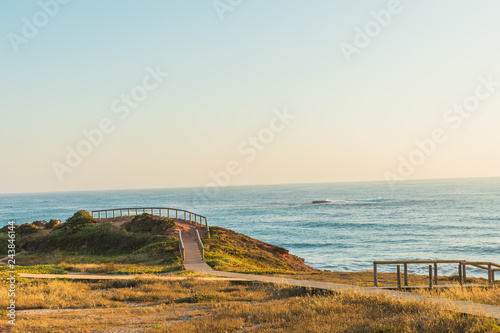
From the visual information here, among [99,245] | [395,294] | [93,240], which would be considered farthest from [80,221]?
[395,294]

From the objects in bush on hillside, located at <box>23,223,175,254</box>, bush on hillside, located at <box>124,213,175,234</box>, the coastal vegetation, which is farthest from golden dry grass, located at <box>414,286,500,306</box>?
bush on hillside, located at <box>124,213,175,234</box>

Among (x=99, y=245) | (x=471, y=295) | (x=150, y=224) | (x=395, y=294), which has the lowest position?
(x=99, y=245)

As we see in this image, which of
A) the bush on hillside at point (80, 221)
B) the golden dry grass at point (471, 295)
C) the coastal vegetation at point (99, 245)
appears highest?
the bush on hillside at point (80, 221)

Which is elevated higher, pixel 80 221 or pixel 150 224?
pixel 80 221

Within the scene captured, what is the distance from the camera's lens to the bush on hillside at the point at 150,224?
3337 cm

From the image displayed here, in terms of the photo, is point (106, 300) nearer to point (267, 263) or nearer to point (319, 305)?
point (319, 305)

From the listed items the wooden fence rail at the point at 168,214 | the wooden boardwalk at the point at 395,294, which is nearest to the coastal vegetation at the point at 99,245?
the wooden boardwalk at the point at 395,294

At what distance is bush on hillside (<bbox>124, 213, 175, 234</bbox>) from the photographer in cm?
3337

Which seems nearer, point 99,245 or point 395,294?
point 395,294

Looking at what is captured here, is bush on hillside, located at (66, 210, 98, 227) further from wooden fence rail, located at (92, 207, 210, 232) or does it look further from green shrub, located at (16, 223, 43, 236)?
green shrub, located at (16, 223, 43, 236)

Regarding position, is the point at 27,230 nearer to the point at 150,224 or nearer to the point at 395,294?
the point at 150,224

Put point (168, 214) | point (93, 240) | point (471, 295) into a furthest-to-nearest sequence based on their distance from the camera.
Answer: point (168, 214)
point (93, 240)
point (471, 295)

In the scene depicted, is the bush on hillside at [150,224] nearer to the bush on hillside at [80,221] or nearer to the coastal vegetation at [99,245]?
the coastal vegetation at [99,245]

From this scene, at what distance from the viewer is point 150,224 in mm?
34625
